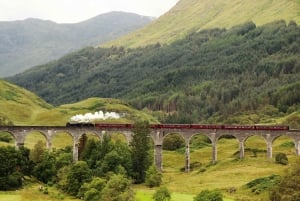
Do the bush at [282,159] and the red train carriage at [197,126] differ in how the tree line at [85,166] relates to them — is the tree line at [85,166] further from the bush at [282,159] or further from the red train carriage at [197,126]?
the bush at [282,159]

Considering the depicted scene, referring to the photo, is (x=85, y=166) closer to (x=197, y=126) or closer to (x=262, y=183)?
(x=262, y=183)

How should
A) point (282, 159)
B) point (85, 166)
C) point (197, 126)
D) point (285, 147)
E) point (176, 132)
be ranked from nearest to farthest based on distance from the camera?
point (85, 166), point (282, 159), point (197, 126), point (176, 132), point (285, 147)

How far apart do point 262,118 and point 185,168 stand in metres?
78.3

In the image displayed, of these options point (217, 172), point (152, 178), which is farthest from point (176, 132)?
point (152, 178)

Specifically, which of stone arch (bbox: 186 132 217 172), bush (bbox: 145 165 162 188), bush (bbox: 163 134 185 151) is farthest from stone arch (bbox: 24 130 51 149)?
bush (bbox: 163 134 185 151)

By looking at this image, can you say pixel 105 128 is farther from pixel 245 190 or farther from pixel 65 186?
pixel 245 190

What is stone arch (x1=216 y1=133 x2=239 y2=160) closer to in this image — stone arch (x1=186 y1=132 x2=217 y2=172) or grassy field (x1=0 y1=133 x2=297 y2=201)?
grassy field (x1=0 y1=133 x2=297 y2=201)

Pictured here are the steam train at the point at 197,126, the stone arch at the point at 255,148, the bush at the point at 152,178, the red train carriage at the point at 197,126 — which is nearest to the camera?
the bush at the point at 152,178

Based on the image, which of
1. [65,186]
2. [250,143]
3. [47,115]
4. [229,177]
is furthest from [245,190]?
[47,115]

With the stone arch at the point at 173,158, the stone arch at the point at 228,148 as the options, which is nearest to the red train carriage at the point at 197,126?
the stone arch at the point at 173,158

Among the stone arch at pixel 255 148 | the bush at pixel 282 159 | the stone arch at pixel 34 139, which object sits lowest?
the bush at pixel 282 159

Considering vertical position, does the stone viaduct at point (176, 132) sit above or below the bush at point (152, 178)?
above

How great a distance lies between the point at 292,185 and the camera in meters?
60.2

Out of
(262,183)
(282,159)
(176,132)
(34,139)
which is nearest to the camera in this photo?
(262,183)
